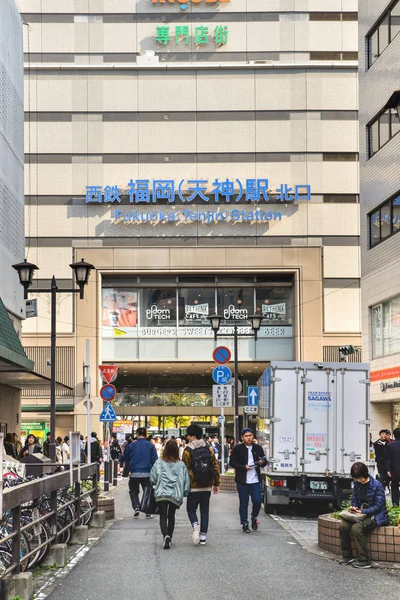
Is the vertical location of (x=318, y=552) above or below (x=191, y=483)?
below

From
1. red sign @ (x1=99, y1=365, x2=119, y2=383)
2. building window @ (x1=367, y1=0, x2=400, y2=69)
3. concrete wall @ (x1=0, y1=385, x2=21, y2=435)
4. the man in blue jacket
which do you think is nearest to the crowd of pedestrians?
the man in blue jacket

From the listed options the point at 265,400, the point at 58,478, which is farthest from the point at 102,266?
the point at 58,478

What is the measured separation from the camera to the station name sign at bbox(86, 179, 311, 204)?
4981 centimetres

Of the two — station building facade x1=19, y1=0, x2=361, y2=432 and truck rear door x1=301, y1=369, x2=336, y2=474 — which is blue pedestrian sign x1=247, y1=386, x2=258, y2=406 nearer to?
truck rear door x1=301, y1=369, x2=336, y2=474

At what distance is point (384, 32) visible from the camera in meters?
36.9

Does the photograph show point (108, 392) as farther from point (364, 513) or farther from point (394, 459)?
point (364, 513)

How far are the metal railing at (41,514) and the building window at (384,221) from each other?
20.8 metres

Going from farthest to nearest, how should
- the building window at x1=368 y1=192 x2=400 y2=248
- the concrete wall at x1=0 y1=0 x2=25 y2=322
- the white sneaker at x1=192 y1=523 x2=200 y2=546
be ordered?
the building window at x1=368 y1=192 x2=400 y2=248, the concrete wall at x1=0 y1=0 x2=25 y2=322, the white sneaker at x1=192 y1=523 x2=200 y2=546

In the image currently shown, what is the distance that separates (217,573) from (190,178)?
39.8 m

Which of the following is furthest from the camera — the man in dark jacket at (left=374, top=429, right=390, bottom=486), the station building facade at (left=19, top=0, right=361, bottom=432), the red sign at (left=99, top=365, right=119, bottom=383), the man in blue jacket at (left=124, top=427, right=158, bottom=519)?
the station building facade at (left=19, top=0, right=361, bottom=432)

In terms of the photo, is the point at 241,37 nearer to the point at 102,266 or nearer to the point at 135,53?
the point at 135,53

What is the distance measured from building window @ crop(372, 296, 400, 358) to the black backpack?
21.1 meters

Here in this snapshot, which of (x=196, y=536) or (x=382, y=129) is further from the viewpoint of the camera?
(x=382, y=129)

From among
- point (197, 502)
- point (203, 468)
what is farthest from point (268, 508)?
point (203, 468)
